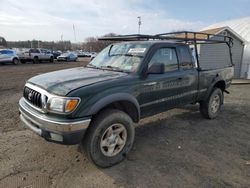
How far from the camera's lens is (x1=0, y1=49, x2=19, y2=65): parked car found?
2262 centimetres

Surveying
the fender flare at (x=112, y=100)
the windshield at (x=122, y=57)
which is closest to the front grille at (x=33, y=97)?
the fender flare at (x=112, y=100)

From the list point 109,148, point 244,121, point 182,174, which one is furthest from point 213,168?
point 244,121

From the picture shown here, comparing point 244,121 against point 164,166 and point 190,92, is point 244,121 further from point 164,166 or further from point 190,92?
point 164,166

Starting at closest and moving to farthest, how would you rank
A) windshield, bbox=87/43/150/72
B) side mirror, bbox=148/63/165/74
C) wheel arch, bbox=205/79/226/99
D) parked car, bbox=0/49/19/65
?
1. side mirror, bbox=148/63/165/74
2. windshield, bbox=87/43/150/72
3. wheel arch, bbox=205/79/226/99
4. parked car, bbox=0/49/19/65

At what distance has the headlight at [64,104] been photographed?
9.68ft

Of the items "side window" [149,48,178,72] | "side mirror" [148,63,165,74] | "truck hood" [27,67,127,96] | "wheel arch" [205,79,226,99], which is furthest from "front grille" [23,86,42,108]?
"wheel arch" [205,79,226,99]

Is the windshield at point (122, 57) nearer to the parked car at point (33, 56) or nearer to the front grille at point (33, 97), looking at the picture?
the front grille at point (33, 97)

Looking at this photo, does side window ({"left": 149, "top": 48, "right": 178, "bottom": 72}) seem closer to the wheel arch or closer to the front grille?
the wheel arch

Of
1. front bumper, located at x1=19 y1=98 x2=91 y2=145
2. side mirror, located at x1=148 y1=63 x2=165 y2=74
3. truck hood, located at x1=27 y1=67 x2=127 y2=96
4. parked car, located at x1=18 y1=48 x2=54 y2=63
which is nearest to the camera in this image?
front bumper, located at x1=19 y1=98 x2=91 y2=145

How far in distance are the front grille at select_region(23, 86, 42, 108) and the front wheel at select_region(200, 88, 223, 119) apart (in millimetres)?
4077

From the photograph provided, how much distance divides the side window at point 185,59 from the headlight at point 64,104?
2.64 meters

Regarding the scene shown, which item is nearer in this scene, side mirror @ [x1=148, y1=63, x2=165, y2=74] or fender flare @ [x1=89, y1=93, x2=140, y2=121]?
fender flare @ [x1=89, y1=93, x2=140, y2=121]

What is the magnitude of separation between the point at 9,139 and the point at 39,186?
1800 millimetres

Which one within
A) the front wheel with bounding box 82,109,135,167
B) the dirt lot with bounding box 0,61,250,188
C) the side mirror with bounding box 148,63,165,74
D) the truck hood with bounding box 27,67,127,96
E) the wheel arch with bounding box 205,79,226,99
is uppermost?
the side mirror with bounding box 148,63,165,74
